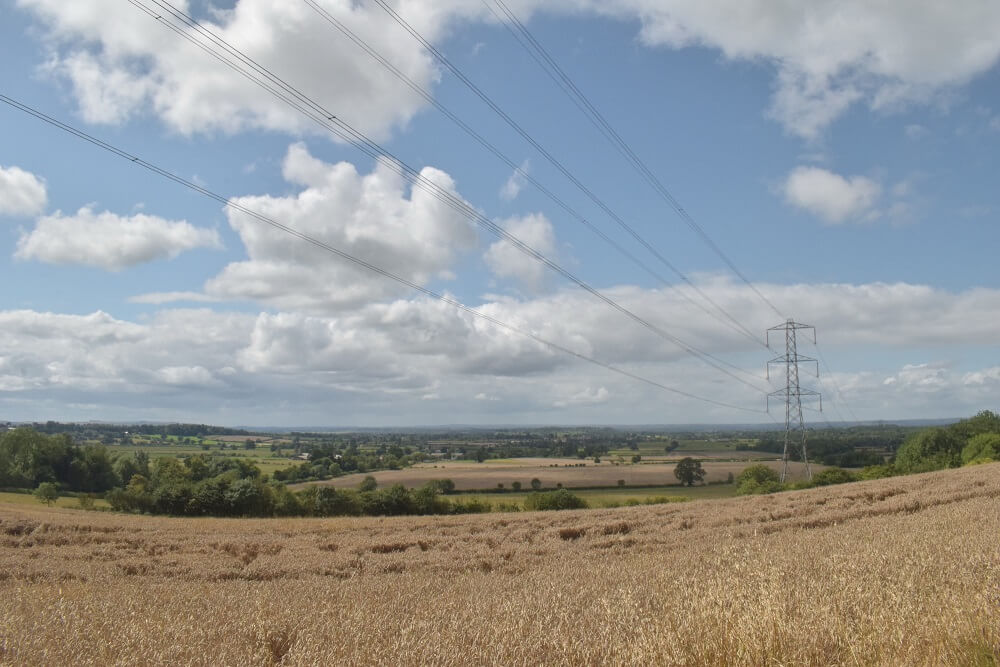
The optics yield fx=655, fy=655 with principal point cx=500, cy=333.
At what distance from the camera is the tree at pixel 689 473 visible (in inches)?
3926

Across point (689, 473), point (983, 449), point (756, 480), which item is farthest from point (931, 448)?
point (689, 473)

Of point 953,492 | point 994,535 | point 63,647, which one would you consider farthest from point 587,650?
point 953,492

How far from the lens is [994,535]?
387 inches

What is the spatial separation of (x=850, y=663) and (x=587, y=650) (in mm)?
1923

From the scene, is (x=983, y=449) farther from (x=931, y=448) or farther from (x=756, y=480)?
(x=756, y=480)

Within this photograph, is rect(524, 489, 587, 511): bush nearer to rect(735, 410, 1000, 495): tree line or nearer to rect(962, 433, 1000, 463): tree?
rect(735, 410, 1000, 495): tree line

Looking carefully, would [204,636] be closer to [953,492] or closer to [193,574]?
[193,574]

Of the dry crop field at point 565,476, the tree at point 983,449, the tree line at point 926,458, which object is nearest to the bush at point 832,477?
the tree line at point 926,458

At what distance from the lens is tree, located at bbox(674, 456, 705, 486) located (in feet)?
327

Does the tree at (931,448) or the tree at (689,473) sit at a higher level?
the tree at (931,448)

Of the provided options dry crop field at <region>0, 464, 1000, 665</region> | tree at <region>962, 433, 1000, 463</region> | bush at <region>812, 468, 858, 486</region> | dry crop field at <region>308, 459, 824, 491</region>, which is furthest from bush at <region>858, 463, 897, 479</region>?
dry crop field at <region>0, 464, 1000, 665</region>

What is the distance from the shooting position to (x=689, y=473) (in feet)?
329

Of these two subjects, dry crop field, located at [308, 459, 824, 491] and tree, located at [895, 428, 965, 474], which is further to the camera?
dry crop field, located at [308, 459, 824, 491]

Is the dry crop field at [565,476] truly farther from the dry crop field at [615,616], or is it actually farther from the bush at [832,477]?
the dry crop field at [615,616]
